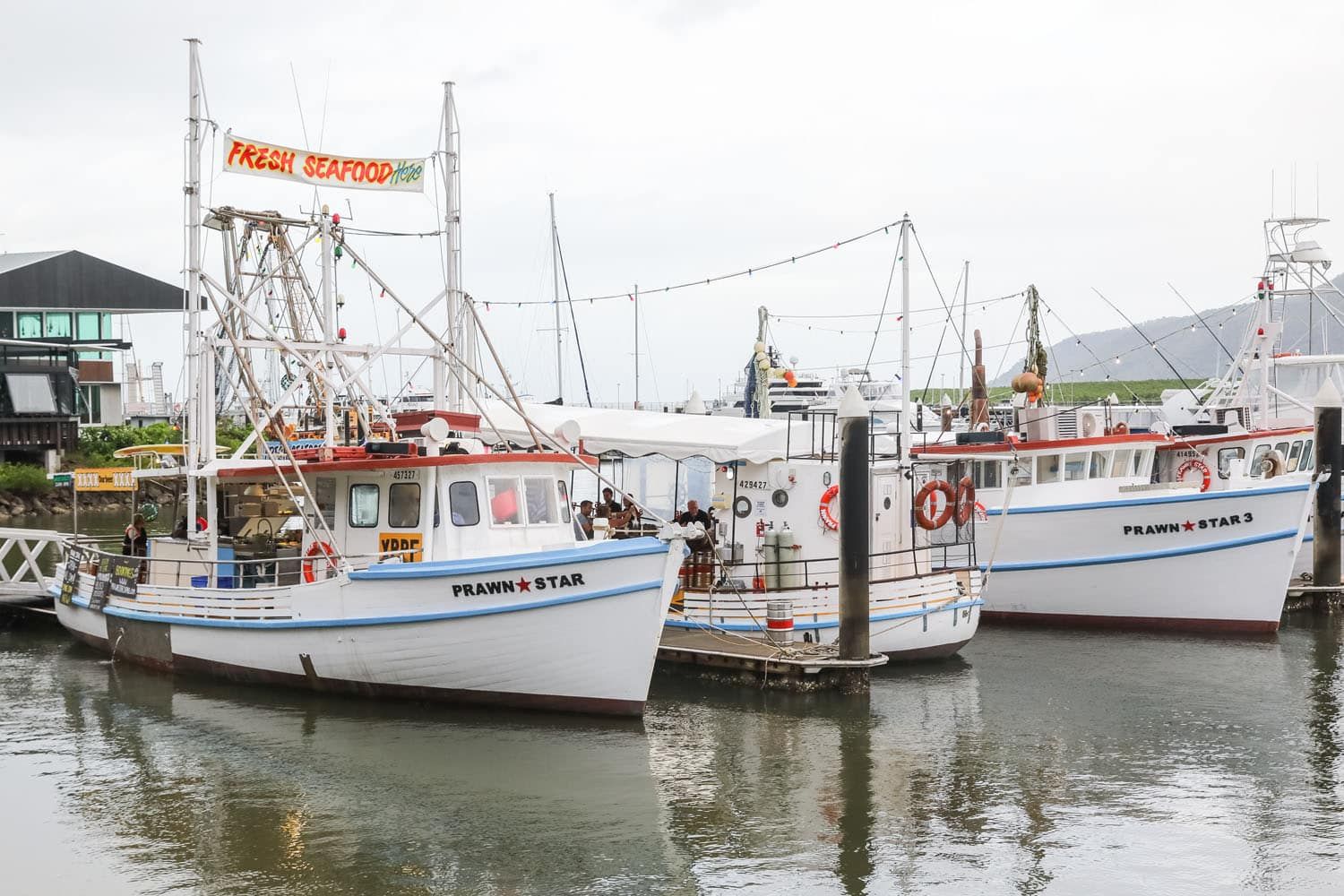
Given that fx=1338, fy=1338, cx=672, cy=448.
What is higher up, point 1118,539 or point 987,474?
point 987,474

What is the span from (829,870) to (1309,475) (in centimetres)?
1702

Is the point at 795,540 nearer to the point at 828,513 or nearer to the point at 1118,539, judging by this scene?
the point at 828,513

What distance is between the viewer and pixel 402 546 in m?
17.8

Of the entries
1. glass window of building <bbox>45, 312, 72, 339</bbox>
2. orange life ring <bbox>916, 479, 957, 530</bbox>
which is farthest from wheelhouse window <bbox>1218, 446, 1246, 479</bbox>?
glass window of building <bbox>45, 312, 72, 339</bbox>

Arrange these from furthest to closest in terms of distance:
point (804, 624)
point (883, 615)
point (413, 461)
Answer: point (883, 615)
point (804, 624)
point (413, 461)

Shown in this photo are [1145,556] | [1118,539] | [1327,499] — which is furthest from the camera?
[1327,499]

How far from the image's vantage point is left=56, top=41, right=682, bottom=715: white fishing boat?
632 inches

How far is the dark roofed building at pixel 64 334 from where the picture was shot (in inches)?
1988

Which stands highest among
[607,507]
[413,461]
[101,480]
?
[413,461]

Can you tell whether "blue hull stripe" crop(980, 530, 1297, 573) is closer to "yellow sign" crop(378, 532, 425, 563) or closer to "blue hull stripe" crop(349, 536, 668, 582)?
"blue hull stripe" crop(349, 536, 668, 582)

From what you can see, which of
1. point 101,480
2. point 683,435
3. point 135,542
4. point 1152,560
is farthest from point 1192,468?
point 101,480

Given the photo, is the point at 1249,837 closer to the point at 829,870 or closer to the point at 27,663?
the point at 829,870

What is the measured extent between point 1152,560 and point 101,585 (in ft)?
58.1

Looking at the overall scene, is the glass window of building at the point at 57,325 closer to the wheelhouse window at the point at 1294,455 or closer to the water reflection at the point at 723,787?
the water reflection at the point at 723,787
